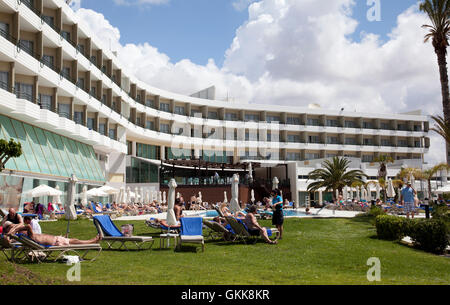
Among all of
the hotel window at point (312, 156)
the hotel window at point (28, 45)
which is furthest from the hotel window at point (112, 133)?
the hotel window at point (312, 156)

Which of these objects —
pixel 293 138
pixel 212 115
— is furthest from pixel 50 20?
pixel 293 138

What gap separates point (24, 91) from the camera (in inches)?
1033

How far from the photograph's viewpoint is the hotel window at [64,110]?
1216 inches

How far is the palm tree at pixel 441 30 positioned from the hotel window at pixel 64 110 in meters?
25.3

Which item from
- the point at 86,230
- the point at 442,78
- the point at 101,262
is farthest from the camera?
the point at 442,78

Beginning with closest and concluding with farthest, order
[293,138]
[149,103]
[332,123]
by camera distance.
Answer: [149,103] < [293,138] < [332,123]

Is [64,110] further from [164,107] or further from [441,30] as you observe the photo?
[441,30]

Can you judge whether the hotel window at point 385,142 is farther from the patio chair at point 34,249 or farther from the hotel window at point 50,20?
the patio chair at point 34,249

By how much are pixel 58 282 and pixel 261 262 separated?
431 cm

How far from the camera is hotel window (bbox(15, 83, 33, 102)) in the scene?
85.1 feet

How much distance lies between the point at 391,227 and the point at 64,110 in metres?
25.2
